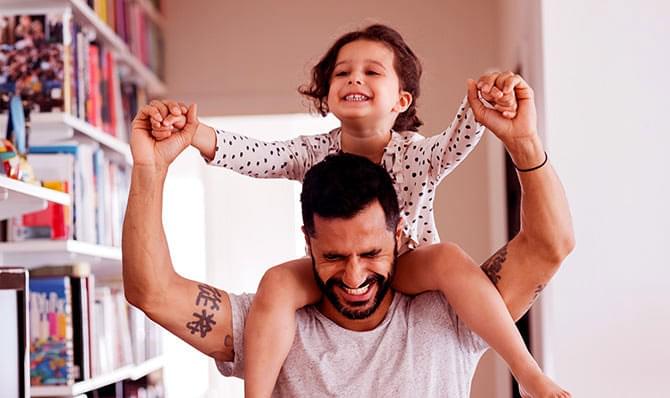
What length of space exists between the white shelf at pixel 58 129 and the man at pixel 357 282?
1.30 m

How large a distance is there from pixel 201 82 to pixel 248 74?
206 millimetres

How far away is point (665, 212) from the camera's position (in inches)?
112

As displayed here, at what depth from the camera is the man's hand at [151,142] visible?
174 cm

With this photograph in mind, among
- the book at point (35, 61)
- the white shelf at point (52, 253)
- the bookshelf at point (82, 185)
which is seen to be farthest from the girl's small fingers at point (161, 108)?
the book at point (35, 61)

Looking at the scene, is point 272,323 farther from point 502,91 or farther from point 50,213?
point 50,213

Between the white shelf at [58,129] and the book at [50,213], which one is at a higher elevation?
the white shelf at [58,129]

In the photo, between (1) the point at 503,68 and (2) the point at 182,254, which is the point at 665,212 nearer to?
(1) the point at 503,68

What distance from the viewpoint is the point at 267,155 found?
2012 mm

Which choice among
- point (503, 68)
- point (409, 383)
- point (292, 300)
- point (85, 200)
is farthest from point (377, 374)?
point (503, 68)

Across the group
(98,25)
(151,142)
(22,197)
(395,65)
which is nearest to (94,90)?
(98,25)

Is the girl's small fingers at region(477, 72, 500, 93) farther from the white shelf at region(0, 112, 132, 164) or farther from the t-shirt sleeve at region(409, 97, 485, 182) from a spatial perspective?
the white shelf at region(0, 112, 132, 164)

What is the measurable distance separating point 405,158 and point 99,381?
1.54 metres

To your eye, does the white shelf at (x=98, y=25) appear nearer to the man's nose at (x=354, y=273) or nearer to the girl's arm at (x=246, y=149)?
the girl's arm at (x=246, y=149)

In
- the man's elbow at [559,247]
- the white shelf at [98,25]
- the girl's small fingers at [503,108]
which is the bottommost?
the man's elbow at [559,247]
